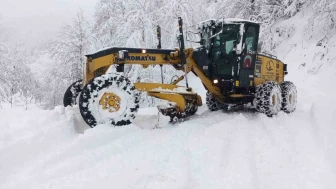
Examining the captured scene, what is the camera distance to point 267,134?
21.1 ft

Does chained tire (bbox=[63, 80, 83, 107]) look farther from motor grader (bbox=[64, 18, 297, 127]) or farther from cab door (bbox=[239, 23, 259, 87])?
A: cab door (bbox=[239, 23, 259, 87])

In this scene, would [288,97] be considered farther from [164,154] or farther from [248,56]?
[164,154]

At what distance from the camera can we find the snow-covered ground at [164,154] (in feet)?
12.3

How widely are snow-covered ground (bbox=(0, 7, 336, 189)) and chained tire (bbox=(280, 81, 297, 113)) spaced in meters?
1.70

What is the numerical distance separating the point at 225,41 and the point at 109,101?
398 cm

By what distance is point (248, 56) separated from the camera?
879 centimetres

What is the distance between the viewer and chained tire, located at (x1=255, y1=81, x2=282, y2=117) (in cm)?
828

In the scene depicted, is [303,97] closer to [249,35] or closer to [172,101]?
[249,35]

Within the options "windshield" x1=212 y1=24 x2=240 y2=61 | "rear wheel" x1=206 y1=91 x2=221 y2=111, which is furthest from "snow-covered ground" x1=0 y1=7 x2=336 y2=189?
"rear wheel" x1=206 y1=91 x2=221 y2=111

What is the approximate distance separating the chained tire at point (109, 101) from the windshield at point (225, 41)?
328cm

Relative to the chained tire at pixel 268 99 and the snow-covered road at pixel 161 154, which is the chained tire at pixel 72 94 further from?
the chained tire at pixel 268 99

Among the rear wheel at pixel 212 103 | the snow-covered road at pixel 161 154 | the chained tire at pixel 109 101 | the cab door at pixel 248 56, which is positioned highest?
the cab door at pixel 248 56

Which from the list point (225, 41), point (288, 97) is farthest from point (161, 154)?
point (288, 97)

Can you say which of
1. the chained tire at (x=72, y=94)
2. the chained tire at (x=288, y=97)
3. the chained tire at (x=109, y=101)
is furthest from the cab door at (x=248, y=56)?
the chained tire at (x=72, y=94)
